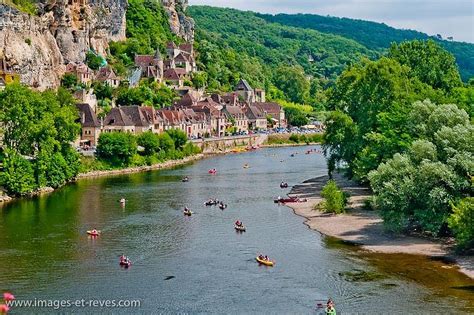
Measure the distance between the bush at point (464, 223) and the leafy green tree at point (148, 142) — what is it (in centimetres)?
6176

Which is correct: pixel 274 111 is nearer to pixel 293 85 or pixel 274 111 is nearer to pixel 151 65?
pixel 151 65

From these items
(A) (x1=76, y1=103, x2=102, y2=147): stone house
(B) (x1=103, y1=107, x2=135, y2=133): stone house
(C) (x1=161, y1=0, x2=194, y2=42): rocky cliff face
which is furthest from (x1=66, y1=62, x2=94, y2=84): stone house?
(C) (x1=161, y1=0, x2=194, y2=42): rocky cliff face

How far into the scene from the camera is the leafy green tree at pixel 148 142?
341ft

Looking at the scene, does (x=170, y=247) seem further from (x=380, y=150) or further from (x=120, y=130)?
(x=120, y=130)

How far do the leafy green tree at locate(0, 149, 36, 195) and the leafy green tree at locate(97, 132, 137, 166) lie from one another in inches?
778

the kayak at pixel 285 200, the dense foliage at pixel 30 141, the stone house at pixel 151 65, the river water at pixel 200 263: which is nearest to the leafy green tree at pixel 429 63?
the kayak at pixel 285 200

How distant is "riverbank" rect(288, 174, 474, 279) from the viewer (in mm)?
48122

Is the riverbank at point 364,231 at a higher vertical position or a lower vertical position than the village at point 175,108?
lower

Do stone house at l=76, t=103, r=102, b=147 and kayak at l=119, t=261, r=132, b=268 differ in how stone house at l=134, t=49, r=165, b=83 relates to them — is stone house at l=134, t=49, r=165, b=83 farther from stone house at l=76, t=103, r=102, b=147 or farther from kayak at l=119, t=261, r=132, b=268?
kayak at l=119, t=261, r=132, b=268

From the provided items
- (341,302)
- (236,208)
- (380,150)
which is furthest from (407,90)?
(341,302)

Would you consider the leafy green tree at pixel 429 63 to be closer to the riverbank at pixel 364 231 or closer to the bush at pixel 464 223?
the riverbank at pixel 364 231

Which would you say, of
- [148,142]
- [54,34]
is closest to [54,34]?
[54,34]

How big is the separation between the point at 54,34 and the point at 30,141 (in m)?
49.6

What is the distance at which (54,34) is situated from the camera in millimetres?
124688
